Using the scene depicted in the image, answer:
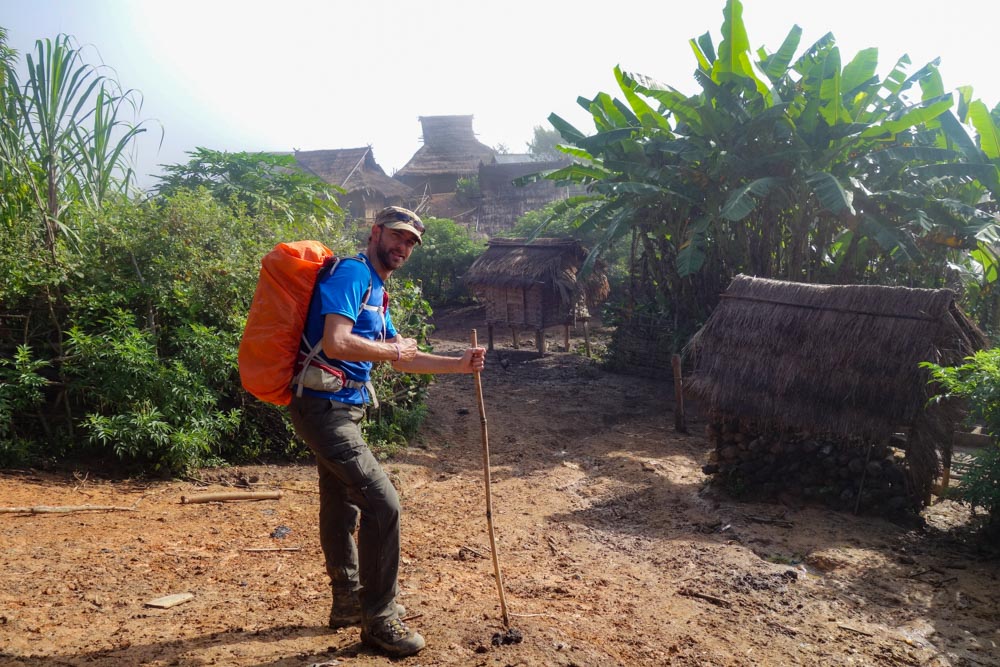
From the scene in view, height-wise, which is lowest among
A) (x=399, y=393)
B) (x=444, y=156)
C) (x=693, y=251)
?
(x=399, y=393)

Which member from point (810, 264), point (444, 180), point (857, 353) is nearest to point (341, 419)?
point (857, 353)

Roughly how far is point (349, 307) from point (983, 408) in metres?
4.33

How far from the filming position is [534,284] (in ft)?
44.9

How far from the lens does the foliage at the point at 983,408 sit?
497 centimetres

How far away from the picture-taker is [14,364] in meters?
5.45

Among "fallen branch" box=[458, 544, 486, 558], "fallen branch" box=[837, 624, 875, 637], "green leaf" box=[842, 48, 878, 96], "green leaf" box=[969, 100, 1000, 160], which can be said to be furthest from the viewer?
"green leaf" box=[842, 48, 878, 96]

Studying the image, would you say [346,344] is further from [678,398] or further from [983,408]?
[678,398]

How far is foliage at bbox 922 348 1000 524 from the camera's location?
497 centimetres

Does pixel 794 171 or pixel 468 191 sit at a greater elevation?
pixel 468 191

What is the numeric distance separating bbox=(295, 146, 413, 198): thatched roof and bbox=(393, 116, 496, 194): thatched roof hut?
1.04 meters

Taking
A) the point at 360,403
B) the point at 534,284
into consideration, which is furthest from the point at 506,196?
the point at 360,403

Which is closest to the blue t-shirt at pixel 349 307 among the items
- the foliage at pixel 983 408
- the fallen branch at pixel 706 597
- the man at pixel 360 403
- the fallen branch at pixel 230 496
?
the man at pixel 360 403

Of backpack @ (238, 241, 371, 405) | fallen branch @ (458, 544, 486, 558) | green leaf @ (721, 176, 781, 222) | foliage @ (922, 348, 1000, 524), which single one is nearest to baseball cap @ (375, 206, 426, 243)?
backpack @ (238, 241, 371, 405)

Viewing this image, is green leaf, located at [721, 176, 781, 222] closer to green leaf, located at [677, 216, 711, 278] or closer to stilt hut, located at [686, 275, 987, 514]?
green leaf, located at [677, 216, 711, 278]
